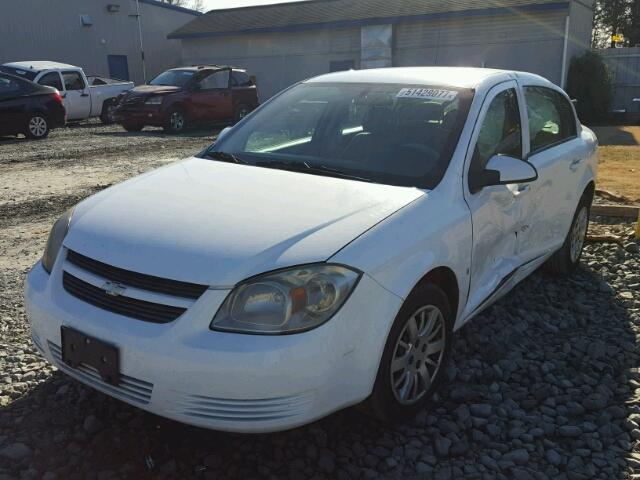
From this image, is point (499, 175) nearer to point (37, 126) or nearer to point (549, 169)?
point (549, 169)

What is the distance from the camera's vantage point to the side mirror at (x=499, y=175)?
3205mm

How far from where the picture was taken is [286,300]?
2.32 meters

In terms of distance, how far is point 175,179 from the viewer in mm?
3287

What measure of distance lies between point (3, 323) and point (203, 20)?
2730cm

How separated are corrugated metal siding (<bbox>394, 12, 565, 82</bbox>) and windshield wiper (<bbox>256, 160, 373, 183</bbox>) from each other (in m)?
18.7

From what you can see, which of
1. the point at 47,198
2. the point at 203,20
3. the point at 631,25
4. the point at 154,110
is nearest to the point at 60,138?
the point at 154,110

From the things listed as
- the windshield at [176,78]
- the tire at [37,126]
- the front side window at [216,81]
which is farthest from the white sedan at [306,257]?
the front side window at [216,81]

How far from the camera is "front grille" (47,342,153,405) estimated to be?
7.72 ft

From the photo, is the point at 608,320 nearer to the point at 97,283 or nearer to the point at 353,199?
the point at 353,199

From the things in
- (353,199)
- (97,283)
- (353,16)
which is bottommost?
(97,283)

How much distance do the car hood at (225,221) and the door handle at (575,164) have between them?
2.06 meters

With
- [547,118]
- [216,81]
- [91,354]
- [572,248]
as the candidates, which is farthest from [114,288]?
[216,81]

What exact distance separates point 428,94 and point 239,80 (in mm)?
15337

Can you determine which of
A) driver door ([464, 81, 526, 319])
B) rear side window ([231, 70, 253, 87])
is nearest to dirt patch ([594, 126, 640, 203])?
driver door ([464, 81, 526, 319])
